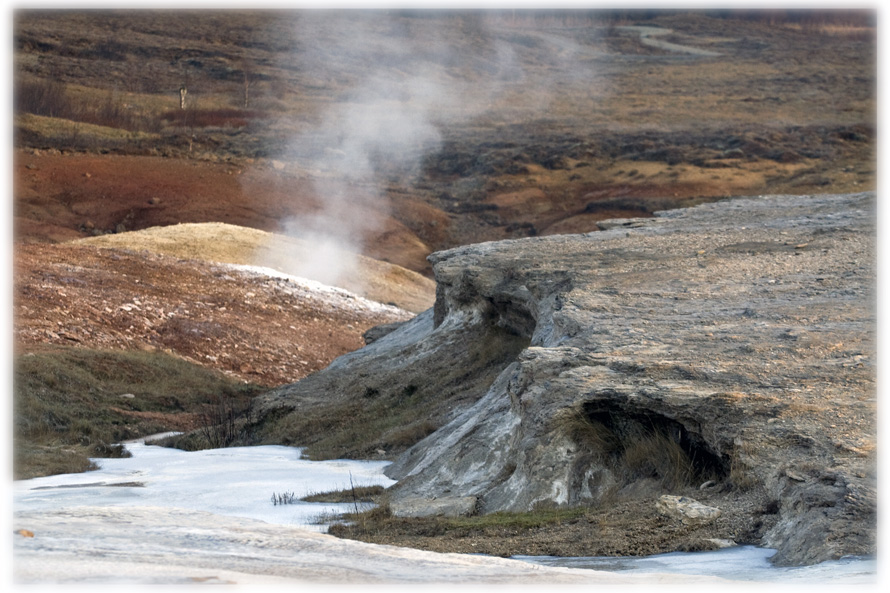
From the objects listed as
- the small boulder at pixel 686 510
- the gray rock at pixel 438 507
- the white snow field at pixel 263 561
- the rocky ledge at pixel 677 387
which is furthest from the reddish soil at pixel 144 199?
the small boulder at pixel 686 510

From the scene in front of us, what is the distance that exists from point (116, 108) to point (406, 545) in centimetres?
5654

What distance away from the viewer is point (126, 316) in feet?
67.7

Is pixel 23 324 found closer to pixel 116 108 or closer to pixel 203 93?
pixel 116 108

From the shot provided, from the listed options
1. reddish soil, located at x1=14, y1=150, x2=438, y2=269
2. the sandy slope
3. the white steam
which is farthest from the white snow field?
reddish soil, located at x1=14, y1=150, x2=438, y2=269

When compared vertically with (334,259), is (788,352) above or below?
below

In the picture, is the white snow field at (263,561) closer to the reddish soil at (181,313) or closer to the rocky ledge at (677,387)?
the rocky ledge at (677,387)

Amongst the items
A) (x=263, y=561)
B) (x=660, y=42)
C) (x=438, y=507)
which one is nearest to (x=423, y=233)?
(x=438, y=507)

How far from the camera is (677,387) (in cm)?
738

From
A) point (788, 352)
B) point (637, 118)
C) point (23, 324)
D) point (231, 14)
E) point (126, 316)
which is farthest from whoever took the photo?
point (231, 14)

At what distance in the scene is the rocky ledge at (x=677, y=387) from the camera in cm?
626

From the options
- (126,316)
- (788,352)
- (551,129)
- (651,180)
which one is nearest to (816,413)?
(788,352)

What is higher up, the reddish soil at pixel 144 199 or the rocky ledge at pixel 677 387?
the reddish soil at pixel 144 199

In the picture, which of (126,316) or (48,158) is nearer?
(126,316)

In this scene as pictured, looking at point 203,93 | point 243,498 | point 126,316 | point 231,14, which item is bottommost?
point 243,498
